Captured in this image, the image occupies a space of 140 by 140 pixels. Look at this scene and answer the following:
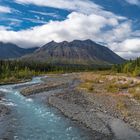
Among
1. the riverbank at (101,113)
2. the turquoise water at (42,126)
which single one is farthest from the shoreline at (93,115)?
the turquoise water at (42,126)

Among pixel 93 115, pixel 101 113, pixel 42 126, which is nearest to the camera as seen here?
pixel 42 126

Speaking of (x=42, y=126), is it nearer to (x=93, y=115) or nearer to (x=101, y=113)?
(x=93, y=115)

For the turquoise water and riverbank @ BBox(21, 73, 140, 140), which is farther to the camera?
riverbank @ BBox(21, 73, 140, 140)

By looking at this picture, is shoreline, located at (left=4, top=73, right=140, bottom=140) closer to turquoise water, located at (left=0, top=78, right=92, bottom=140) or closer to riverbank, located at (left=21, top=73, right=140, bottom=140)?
riverbank, located at (left=21, top=73, right=140, bottom=140)

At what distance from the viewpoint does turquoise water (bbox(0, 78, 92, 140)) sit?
3288cm

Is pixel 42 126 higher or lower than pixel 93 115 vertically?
lower

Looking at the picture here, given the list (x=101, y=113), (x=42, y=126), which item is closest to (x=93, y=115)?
(x=101, y=113)

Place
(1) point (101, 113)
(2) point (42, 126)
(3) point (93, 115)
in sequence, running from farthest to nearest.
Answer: (1) point (101, 113), (3) point (93, 115), (2) point (42, 126)

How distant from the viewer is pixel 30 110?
49938 millimetres

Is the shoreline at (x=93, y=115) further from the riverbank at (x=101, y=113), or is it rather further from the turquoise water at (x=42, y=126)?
the turquoise water at (x=42, y=126)

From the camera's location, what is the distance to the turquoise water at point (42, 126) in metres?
32.9

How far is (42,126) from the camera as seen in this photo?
37.7 m

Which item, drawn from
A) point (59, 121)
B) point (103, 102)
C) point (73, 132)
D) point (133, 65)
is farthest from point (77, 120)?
point (133, 65)

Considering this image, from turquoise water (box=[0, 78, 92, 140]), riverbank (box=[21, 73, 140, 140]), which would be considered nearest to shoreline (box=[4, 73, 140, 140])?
riverbank (box=[21, 73, 140, 140])
